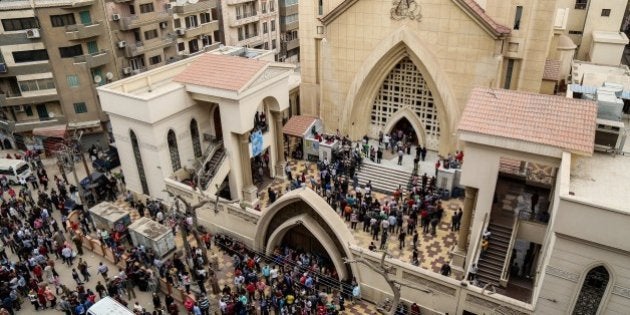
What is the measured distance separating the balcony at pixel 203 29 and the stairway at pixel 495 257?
35.7 metres

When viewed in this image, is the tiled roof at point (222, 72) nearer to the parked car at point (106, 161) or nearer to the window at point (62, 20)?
the parked car at point (106, 161)

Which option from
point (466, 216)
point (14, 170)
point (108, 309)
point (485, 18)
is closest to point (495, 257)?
point (466, 216)

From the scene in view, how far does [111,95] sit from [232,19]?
24.8 meters

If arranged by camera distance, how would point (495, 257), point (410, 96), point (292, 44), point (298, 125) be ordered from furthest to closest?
point (292, 44) → point (298, 125) → point (410, 96) → point (495, 257)

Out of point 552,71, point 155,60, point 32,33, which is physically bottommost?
point 155,60

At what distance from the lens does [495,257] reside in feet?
72.0

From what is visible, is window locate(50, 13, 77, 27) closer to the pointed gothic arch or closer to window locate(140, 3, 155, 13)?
window locate(140, 3, 155, 13)

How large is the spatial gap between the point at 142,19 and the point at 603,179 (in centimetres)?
3787

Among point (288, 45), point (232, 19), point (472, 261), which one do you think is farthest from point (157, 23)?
point (472, 261)

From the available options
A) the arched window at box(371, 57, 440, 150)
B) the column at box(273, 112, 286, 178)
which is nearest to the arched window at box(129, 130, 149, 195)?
the column at box(273, 112, 286, 178)

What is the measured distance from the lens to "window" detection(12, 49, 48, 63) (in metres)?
36.5

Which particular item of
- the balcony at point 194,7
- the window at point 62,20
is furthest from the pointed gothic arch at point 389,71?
the window at point 62,20

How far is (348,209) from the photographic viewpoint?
26562 millimetres

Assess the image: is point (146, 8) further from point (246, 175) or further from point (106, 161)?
point (246, 175)
